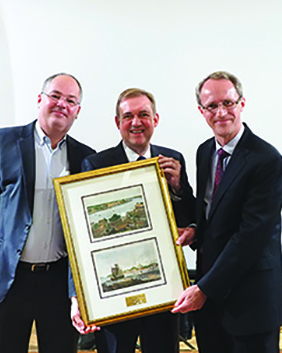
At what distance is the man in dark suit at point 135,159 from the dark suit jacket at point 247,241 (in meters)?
0.20

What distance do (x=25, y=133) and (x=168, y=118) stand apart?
1801 millimetres

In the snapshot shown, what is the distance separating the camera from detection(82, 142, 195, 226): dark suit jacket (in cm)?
171

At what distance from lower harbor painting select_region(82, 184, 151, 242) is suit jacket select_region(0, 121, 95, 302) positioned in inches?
11.3

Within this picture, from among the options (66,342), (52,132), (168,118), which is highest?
(168,118)

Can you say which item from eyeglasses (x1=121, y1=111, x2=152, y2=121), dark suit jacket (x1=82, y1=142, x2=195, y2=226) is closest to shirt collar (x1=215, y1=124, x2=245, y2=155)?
dark suit jacket (x1=82, y1=142, x2=195, y2=226)

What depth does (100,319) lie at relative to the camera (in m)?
1.53

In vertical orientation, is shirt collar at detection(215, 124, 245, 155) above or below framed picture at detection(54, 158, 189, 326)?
above

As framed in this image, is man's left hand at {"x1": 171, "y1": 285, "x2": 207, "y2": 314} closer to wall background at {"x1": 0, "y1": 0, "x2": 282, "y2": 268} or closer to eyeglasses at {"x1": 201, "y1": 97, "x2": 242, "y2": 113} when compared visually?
eyeglasses at {"x1": 201, "y1": 97, "x2": 242, "y2": 113}

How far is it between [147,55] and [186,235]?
7.18 ft

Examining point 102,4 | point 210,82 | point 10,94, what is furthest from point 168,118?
point 210,82

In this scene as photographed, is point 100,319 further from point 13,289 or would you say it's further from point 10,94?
point 10,94

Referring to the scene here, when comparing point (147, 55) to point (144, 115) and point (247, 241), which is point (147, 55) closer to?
point (144, 115)

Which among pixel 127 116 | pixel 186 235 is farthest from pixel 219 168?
pixel 127 116

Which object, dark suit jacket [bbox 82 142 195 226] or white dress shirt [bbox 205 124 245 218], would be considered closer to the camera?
white dress shirt [bbox 205 124 245 218]
